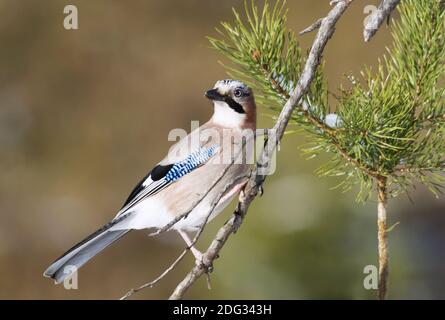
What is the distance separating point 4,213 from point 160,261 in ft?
2.63

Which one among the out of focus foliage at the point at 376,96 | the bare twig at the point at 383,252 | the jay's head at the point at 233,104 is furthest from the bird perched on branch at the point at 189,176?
the bare twig at the point at 383,252

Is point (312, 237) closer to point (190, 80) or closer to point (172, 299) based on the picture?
point (172, 299)

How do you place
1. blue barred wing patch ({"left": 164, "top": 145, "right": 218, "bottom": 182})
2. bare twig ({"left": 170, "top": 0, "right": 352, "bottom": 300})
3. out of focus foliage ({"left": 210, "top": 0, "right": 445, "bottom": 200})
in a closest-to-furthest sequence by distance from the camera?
bare twig ({"left": 170, "top": 0, "right": 352, "bottom": 300})
out of focus foliage ({"left": 210, "top": 0, "right": 445, "bottom": 200})
blue barred wing patch ({"left": 164, "top": 145, "right": 218, "bottom": 182})

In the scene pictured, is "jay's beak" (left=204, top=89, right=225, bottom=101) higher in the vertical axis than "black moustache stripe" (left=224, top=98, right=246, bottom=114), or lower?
higher

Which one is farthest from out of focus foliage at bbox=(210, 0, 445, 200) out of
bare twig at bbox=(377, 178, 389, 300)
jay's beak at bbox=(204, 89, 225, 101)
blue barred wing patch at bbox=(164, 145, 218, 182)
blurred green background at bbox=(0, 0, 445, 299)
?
blurred green background at bbox=(0, 0, 445, 299)

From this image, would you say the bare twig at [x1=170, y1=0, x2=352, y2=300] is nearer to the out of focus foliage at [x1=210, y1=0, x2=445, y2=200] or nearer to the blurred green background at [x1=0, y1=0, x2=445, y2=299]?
the out of focus foliage at [x1=210, y1=0, x2=445, y2=200]

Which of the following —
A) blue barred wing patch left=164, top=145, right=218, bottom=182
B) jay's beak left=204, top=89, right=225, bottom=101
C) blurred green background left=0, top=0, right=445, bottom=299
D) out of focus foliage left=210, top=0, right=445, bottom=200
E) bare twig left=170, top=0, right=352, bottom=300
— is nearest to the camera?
bare twig left=170, top=0, right=352, bottom=300

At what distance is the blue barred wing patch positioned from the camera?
1.71 meters

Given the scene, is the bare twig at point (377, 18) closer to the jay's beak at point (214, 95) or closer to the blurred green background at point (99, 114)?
the jay's beak at point (214, 95)

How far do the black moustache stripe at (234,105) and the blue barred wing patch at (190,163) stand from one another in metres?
0.10

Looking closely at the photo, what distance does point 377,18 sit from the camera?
981 millimetres

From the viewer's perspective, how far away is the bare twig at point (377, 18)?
0.97 m

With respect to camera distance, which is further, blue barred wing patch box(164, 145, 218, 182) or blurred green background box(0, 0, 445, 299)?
blurred green background box(0, 0, 445, 299)

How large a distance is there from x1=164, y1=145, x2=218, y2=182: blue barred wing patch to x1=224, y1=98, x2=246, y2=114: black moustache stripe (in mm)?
104
